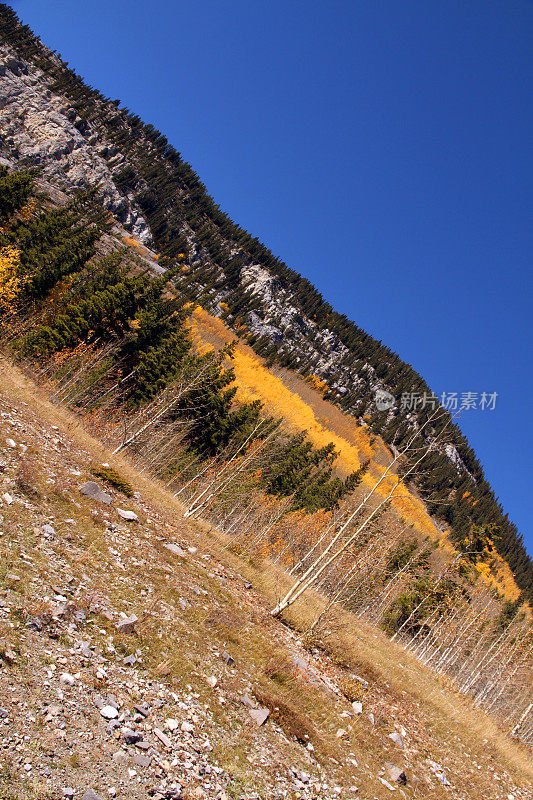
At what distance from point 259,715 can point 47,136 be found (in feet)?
408

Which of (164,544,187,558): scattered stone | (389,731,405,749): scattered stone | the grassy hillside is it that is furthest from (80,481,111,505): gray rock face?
(389,731,405,749): scattered stone

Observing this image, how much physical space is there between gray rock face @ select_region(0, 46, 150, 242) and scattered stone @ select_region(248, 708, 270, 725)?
98546mm

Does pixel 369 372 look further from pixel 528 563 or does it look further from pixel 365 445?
pixel 528 563

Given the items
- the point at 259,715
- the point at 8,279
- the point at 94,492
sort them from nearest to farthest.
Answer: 1. the point at 259,715
2. the point at 94,492
3. the point at 8,279

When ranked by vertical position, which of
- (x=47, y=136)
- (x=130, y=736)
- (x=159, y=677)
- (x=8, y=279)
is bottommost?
(x=159, y=677)

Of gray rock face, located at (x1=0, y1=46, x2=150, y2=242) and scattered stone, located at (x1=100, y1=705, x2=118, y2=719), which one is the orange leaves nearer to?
scattered stone, located at (x1=100, y1=705, x2=118, y2=719)

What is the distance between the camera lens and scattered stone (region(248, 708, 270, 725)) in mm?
7902

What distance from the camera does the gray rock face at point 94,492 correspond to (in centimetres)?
1253

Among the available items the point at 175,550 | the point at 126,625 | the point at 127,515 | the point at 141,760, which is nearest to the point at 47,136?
the point at 127,515

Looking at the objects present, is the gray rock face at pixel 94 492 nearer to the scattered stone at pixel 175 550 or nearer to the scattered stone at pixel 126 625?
the scattered stone at pixel 175 550

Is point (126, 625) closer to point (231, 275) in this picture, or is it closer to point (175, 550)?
point (175, 550)

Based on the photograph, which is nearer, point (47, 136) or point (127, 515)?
point (127, 515)

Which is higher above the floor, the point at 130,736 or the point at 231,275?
the point at 231,275

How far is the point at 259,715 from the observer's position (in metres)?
8.00
